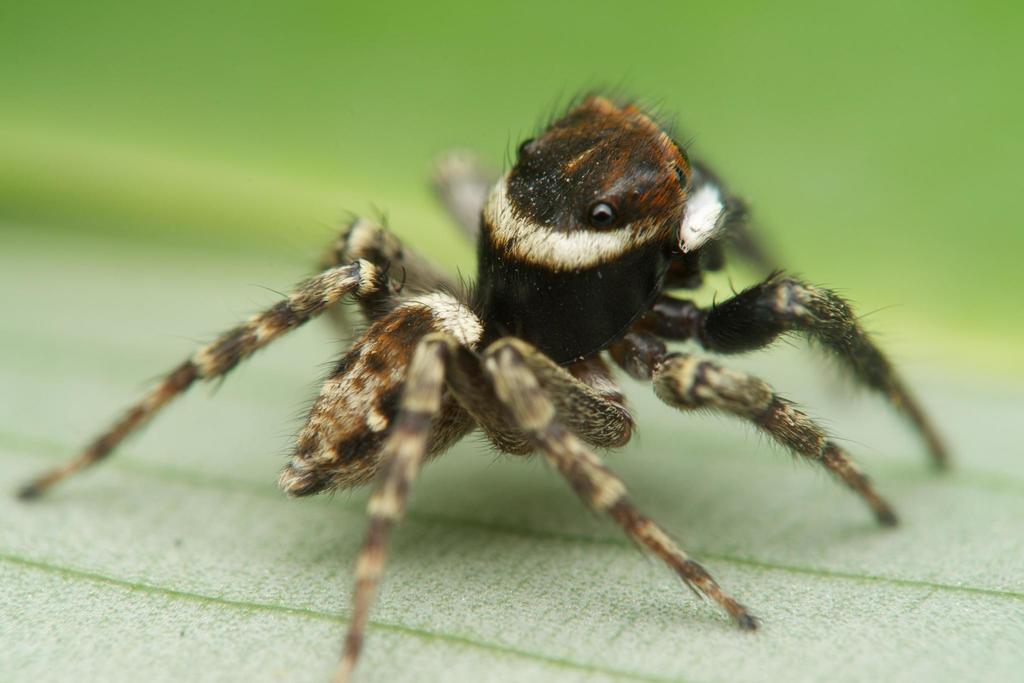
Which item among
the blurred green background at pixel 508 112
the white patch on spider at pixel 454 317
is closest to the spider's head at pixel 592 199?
the white patch on spider at pixel 454 317

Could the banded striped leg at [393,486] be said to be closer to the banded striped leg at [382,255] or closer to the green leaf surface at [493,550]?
the green leaf surface at [493,550]

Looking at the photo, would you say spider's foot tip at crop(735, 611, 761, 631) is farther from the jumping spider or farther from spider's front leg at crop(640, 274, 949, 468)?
spider's front leg at crop(640, 274, 949, 468)

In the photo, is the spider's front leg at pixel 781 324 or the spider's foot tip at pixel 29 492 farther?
the spider's foot tip at pixel 29 492

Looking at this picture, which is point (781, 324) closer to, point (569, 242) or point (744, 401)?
point (744, 401)

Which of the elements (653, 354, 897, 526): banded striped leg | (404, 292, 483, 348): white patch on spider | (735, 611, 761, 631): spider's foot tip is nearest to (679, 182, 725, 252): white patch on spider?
(653, 354, 897, 526): banded striped leg

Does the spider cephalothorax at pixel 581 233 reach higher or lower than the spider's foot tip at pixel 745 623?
higher

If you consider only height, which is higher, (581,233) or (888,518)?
(581,233)

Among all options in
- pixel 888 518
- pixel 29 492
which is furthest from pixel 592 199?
pixel 29 492
